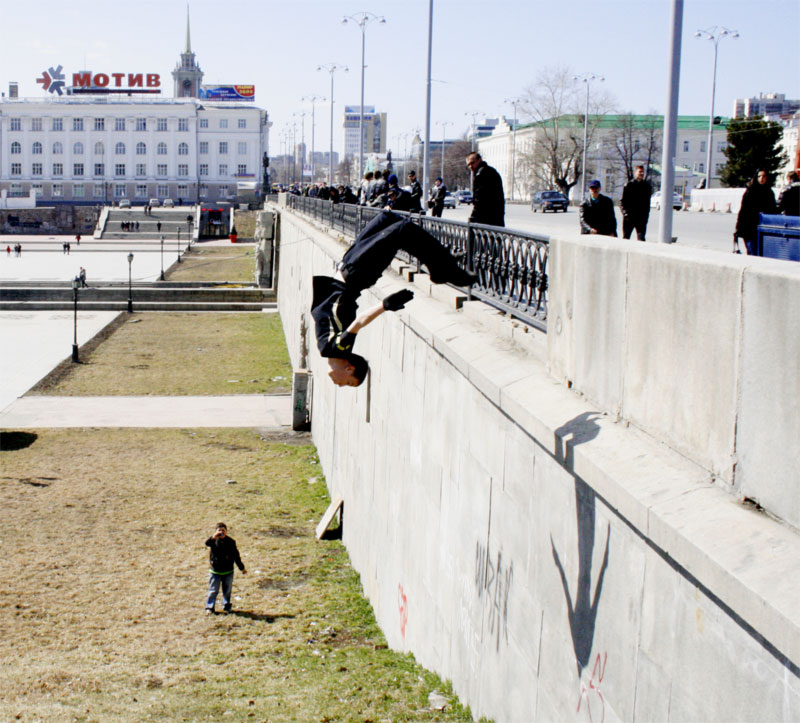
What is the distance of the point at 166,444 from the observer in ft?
72.2

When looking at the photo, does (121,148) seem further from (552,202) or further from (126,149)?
(552,202)

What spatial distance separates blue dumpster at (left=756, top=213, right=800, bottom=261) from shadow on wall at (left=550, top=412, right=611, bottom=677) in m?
4.76

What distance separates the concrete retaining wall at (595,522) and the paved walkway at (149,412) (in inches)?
579

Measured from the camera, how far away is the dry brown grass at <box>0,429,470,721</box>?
393 inches

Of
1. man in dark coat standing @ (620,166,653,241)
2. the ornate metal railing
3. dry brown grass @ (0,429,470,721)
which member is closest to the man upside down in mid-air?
the ornate metal railing

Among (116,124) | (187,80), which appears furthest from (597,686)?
(187,80)

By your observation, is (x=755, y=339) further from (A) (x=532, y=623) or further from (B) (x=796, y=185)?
(B) (x=796, y=185)

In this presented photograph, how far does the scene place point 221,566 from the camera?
12656 mm

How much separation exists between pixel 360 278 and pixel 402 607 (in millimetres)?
4909

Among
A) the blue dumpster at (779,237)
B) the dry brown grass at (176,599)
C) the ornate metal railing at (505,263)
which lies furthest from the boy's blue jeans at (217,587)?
the blue dumpster at (779,237)

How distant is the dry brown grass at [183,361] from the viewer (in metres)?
28.7

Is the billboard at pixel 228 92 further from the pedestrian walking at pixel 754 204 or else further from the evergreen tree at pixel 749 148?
the pedestrian walking at pixel 754 204

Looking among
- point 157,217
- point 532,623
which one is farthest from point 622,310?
point 157,217

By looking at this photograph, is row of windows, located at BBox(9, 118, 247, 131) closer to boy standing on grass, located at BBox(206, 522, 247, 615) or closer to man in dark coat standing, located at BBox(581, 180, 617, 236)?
man in dark coat standing, located at BBox(581, 180, 617, 236)
